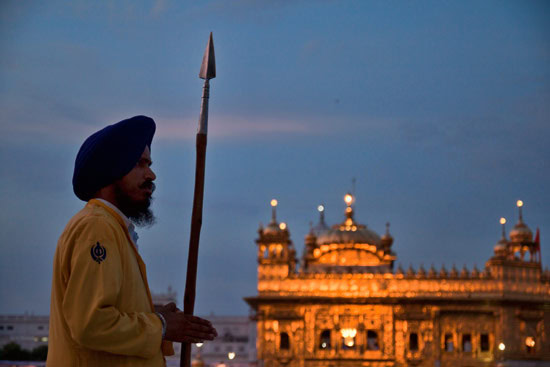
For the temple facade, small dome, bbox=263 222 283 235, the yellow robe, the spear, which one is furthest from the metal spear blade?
small dome, bbox=263 222 283 235

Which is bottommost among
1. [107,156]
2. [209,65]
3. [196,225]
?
[196,225]

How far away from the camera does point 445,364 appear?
1325 inches

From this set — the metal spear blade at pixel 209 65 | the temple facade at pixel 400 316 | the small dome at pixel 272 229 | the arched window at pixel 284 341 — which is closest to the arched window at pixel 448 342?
the temple facade at pixel 400 316

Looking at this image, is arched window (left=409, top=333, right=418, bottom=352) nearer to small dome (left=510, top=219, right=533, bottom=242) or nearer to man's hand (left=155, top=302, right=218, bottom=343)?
small dome (left=510, top=219, right=533, bottom=242)

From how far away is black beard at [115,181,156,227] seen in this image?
3943 mm

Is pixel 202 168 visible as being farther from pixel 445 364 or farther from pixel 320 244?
pixel 320 244

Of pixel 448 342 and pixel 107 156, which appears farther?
Answer: pixel 448 342

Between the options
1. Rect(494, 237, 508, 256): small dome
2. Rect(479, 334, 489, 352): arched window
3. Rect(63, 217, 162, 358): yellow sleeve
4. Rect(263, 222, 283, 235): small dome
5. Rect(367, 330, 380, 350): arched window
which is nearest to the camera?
Rect(63, 217, 162, 358): yellow sleeve

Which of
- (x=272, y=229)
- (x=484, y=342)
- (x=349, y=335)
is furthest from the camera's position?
(x=272, y=229)

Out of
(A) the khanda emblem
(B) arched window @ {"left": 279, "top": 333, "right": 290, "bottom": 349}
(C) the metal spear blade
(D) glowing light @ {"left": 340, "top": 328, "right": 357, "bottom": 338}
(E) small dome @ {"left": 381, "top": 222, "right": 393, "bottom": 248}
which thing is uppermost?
(E) small dome @ {"left": 381, "top": 222, "right": 393, "bottom": 248}

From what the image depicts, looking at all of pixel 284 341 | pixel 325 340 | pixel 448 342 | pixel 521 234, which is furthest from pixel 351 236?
pixel 521 234

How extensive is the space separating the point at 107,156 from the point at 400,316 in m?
31.3

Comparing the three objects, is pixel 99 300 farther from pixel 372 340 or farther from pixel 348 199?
pixel 348 199

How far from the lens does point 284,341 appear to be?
3459 cm
